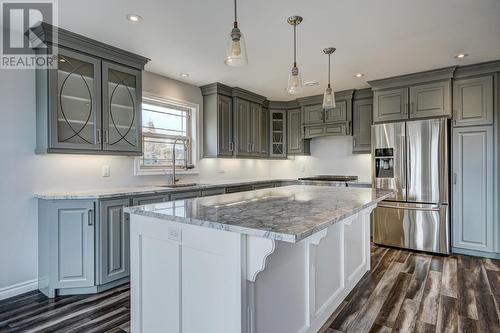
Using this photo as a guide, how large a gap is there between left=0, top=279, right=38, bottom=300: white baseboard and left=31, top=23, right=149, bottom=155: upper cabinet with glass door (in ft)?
4.09

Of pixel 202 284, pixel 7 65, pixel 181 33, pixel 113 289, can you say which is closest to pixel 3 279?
pixel 113 289

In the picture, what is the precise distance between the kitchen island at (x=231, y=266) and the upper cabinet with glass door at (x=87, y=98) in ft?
5.10

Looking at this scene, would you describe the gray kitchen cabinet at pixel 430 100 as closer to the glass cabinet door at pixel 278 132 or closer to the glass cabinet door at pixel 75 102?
the glass cabinet door at pixel 278 132

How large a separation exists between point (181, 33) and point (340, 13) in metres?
1.43

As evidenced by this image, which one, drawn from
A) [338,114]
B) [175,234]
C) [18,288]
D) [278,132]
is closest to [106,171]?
[18,288]

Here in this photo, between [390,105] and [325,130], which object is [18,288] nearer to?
[325,130]

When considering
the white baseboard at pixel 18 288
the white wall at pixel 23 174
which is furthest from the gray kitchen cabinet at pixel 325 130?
the white baseboard at pixel 18 288

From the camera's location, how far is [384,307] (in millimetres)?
2355

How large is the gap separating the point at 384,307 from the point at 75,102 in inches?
131

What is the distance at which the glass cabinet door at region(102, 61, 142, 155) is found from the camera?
301cm

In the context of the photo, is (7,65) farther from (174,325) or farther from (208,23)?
(174,325)

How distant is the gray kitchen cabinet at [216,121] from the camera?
4348 millimetres

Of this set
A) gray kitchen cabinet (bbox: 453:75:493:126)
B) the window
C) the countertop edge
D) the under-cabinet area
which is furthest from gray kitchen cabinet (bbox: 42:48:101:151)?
gray kitchen cabinet (bbox: 453:75:493:126)

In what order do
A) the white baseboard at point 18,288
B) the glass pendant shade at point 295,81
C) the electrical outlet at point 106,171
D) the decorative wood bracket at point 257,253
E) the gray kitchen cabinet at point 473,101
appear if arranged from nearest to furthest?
the decorative wood bracket at point 257,253
the glass pendant shade at point 295,81
the white baseboard at point 18,288
the electrical outlet at point 106,171
the gray kitchen cabinet at point 473,101
